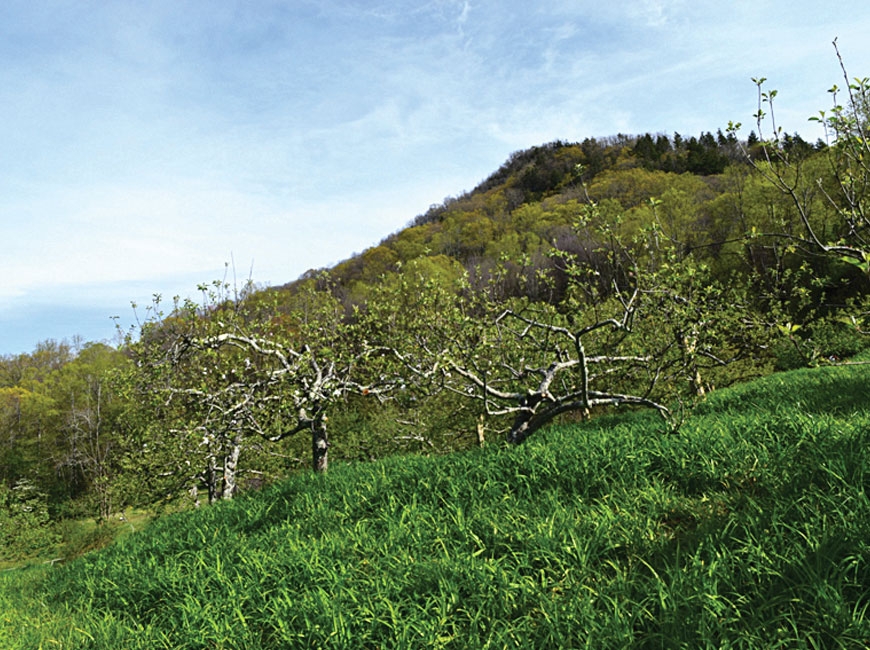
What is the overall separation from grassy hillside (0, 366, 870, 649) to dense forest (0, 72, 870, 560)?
3.96 ft

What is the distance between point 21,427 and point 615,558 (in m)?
66.7

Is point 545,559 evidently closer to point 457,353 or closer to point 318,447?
point 457,353

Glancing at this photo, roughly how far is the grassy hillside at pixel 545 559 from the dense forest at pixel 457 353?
3.96 feet

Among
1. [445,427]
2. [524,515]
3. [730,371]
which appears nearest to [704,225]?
[730,371]

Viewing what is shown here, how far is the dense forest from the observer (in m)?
7.24

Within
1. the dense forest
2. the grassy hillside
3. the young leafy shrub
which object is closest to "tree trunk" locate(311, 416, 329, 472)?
the dense forest

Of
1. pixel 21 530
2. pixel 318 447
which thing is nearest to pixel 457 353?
pixel 318 447

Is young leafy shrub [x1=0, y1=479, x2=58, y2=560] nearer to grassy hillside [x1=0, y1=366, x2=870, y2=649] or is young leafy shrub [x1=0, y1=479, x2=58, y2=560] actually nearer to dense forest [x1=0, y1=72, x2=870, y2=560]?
dense forest [x1=0, y1=72, x2=870, y2=560]

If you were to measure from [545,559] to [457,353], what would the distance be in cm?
523

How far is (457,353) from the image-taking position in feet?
28.2

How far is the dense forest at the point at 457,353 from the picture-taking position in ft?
23.8

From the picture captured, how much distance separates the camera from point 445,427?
15938 mm

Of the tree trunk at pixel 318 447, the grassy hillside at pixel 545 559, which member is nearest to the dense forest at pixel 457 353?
the tree trunk at pixel 318 447

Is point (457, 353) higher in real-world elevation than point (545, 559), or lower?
higher
